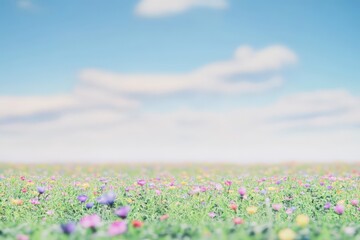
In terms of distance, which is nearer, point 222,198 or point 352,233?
point 352,233

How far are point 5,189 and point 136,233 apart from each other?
19.9 feet

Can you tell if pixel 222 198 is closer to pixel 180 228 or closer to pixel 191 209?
pixel 191 209

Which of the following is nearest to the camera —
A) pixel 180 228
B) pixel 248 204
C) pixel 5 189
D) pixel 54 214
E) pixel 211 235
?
pixel 211 235

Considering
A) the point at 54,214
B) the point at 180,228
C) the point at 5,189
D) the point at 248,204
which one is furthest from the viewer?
the point at 5,189

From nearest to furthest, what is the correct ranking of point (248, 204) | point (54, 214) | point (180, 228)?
point (180, 228) < point (54, 214) < point (248, 204)

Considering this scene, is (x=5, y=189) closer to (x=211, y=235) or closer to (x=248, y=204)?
(x=248, y=204)

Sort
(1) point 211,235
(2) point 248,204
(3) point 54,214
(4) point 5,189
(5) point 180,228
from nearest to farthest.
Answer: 1. (1) point 211,235
2. (5) point 180,228
3. (3) point 54,214
4. (2) point 248,204
5. (4) point 5,189

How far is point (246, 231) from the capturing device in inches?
199

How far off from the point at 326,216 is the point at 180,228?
4115 millimetres

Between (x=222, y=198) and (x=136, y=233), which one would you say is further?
(x=222, y=198)

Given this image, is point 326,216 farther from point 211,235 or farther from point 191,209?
point 211,235

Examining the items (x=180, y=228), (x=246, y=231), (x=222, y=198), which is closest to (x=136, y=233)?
(x=180, y=228)

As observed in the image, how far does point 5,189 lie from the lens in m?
9.91

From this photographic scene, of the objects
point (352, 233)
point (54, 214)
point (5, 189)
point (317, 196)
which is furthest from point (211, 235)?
point (5, 189)
